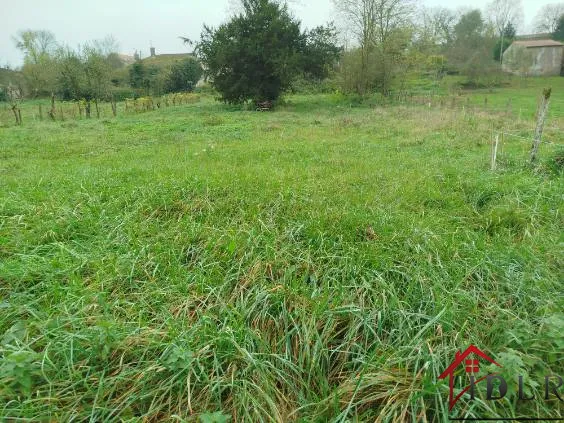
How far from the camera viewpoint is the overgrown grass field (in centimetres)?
210

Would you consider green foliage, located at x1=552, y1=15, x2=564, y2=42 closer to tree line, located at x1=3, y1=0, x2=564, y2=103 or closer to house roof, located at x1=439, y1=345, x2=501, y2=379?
tree line, located at x1=3, y1=0, x2=564, y2=103

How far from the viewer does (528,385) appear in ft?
→ 6.44

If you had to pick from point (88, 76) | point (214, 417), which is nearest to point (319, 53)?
point (88, 76)

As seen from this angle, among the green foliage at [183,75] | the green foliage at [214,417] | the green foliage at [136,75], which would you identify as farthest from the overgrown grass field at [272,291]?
the green foliage at [183,75]

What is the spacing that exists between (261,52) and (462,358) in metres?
21.0

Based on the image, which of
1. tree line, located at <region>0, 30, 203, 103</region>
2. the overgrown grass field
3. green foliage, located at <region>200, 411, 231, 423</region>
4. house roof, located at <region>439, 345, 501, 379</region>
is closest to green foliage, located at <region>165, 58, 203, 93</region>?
tree line, located at <region>0, 30, 203, 103</region>

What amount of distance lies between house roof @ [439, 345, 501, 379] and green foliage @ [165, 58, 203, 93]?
39205 mm

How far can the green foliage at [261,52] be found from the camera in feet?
66.7

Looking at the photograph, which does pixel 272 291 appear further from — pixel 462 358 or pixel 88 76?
pixel 88 76

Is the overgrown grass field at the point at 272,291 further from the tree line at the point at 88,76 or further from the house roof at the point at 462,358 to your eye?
the tree line at the point at 88,76

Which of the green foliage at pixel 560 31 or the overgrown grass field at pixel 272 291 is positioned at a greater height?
the green foliage at pixel 560 31

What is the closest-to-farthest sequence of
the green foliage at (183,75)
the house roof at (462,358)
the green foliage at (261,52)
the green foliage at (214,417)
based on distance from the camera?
the green foliage at (214,417), the house roof at (462,358), the green foliage at (261,52), the green foliage at (183,75)

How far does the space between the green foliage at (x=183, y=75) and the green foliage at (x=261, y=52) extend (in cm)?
1692

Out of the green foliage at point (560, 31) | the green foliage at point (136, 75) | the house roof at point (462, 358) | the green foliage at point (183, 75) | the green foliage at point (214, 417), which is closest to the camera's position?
the green foliage at point (214, 417)
